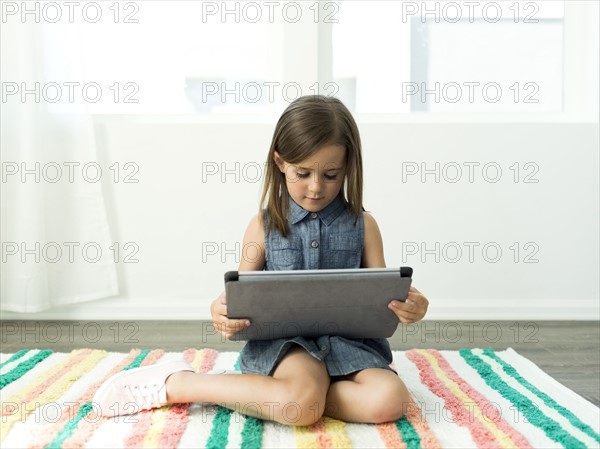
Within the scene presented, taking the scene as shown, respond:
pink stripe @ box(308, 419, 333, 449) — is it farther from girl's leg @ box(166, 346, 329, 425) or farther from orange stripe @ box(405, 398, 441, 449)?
orange stripe @ box(405, 398, 441, 449)

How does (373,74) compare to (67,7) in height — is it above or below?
below

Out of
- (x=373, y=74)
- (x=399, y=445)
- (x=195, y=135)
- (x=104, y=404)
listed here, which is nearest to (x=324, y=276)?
(x=399, y=445)

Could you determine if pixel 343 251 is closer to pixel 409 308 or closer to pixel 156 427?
pixel 409 308

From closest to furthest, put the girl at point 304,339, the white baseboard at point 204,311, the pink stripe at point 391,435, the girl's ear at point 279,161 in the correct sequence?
the pink stripe at point 391,435
the girl at point 304,339
the girl's ear at point 279,161
the white baseboard at point 204,311

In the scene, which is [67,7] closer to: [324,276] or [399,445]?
[324,276]

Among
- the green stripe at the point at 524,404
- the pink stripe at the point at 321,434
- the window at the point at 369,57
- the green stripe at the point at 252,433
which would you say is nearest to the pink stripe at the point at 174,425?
the green stripe at the point at 252,433

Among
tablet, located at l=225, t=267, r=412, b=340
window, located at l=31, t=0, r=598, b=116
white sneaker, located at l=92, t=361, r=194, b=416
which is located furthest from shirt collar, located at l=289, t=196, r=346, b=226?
window, located at l=31, t=0, r=598, b=116

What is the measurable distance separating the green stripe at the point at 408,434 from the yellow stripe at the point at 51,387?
24.7 inches

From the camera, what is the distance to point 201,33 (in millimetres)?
2527

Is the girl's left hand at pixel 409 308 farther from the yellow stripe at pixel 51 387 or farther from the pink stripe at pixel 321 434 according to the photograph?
the yellow stripe at pixel 51 387

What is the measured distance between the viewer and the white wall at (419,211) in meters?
2.42

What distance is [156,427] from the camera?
3.93ft

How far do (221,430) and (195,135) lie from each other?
4.56 ft

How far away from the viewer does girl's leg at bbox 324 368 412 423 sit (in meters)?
1.22
